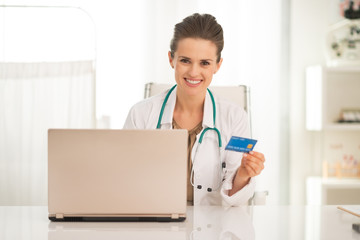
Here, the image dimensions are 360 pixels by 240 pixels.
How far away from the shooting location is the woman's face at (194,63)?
5.79 feet

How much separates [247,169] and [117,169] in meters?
0.47

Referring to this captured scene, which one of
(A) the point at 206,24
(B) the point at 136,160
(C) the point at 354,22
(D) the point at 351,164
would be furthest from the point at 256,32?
(B) the point at 136,160

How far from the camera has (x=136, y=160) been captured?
1176 millimetres

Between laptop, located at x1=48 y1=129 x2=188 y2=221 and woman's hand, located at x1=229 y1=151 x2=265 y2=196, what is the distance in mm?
301

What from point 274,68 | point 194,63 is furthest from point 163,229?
point 274,68

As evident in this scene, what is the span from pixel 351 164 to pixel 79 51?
6.64 ft

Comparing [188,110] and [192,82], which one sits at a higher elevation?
[192,82]

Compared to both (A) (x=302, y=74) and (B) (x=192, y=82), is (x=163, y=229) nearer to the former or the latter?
(B) (x=192, y=82)

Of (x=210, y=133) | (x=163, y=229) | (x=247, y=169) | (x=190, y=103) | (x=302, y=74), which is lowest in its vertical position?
(x=163, y=229)

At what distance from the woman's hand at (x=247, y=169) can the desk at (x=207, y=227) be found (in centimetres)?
13

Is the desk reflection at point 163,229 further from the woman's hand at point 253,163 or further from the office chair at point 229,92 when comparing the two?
the office chair at point 229,92

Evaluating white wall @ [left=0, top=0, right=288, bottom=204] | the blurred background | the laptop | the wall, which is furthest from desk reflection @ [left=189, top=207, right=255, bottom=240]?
the wall

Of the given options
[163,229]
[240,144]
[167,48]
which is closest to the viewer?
[163,229]

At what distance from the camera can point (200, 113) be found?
6.27ft
